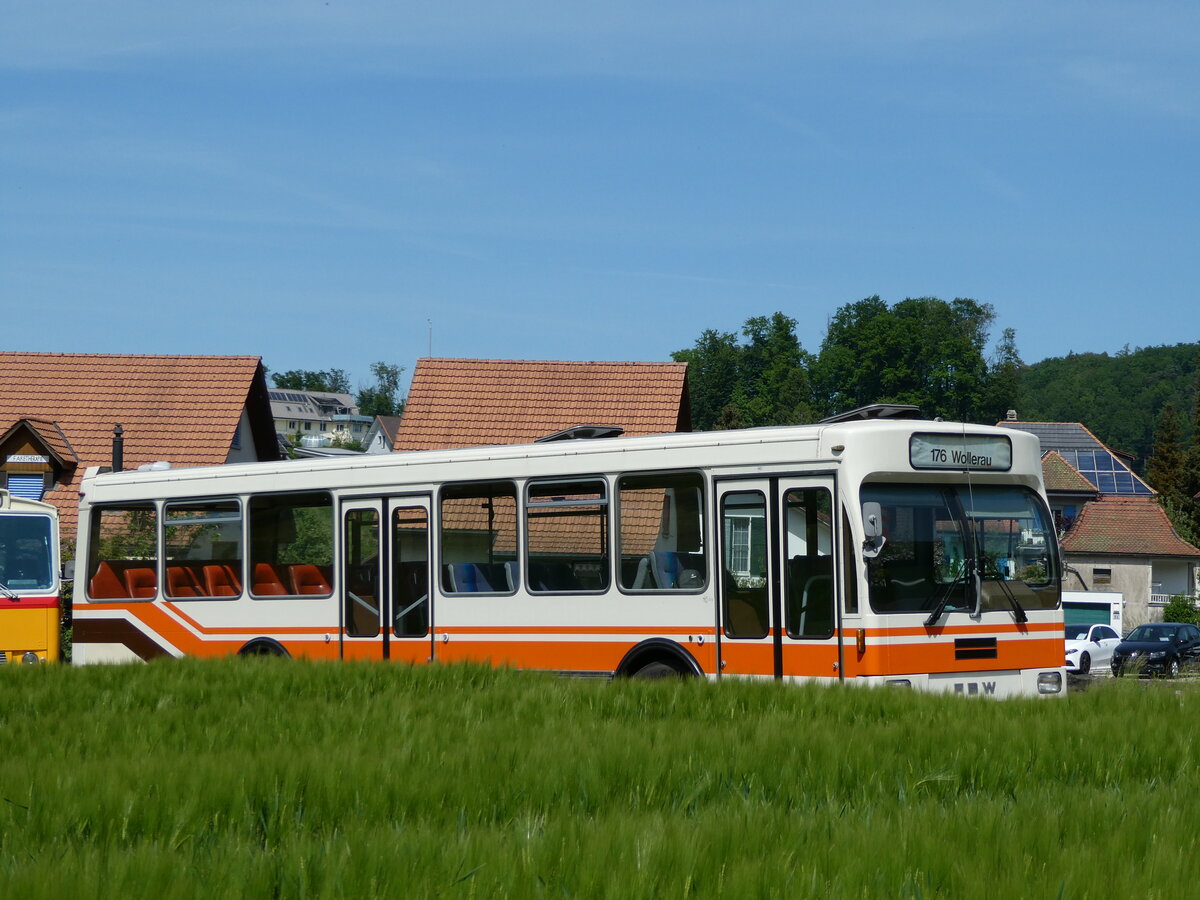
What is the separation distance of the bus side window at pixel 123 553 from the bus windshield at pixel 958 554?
9.77m

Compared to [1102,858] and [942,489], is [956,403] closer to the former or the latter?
[942,489]

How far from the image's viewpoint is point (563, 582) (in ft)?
48.9

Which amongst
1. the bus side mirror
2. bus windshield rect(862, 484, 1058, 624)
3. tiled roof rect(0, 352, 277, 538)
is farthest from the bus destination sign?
tiled roof rect(0, 352, 277, 538)

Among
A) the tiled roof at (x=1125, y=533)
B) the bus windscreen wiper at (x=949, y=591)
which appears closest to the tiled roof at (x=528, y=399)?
the bus windscreen wiper at (x=949, y=591)

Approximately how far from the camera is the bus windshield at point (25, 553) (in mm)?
17250

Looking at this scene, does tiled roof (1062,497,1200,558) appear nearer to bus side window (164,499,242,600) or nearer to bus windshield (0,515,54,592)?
bus side window (164,499,242,600)

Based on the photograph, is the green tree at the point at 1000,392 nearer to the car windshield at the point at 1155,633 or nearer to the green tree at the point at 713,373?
the green tree at the point at 713,373

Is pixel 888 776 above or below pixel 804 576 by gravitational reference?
below

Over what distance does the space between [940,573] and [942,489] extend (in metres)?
0.78

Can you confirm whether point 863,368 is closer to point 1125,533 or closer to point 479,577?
point 1125,533

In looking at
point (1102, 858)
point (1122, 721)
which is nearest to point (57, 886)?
point (1102, 858)

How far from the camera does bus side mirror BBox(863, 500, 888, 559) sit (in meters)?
12.5

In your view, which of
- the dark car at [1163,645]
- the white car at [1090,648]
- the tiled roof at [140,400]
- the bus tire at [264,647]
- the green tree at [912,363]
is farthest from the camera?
the green tree at [912,363]

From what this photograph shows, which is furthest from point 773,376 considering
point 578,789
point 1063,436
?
point 578,789
